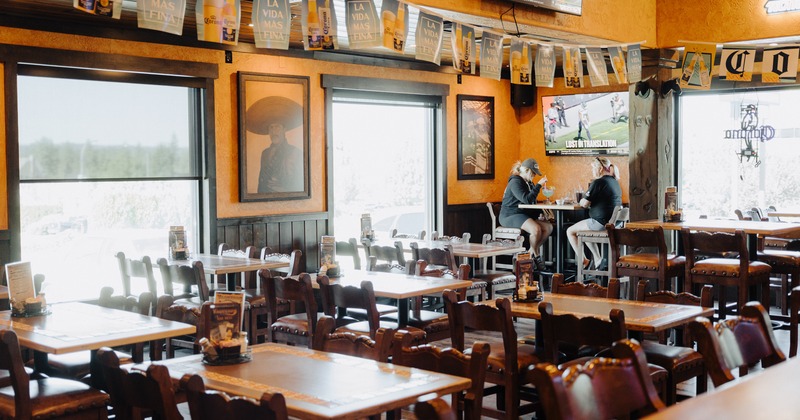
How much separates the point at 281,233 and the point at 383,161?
2057mm

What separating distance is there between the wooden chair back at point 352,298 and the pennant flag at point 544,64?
3212 mm

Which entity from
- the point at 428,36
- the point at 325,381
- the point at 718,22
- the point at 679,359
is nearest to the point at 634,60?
the point at 718,22

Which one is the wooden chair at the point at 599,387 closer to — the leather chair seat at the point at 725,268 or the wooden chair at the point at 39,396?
the wooden chair at the point at 39,396

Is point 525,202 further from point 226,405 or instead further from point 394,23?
point 226,405

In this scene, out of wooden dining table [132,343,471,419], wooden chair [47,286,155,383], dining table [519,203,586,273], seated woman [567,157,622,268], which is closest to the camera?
wooden dining table [132,343,471,419]

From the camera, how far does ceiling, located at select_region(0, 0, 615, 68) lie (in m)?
6.91

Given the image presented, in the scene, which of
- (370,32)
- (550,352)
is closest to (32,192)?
(370,32)

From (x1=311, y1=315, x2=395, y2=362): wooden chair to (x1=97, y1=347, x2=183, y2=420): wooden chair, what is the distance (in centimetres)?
78

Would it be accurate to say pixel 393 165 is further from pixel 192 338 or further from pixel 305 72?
pixel 192 338

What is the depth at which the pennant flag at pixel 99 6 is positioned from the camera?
4.20m

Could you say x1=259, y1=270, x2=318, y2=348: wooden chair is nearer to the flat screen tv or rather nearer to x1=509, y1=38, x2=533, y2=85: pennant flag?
x1=509, y1=38, x2=533, y2=85: pennant flag

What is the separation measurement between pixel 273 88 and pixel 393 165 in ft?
7.65

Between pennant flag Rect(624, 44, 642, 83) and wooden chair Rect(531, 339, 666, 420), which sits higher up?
pennant flag Rect(624, 44, 642, 83)

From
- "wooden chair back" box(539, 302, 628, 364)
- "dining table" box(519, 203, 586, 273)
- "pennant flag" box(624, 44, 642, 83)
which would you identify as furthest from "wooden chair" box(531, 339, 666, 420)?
"dining table" box(519, 203, 586, 273)
